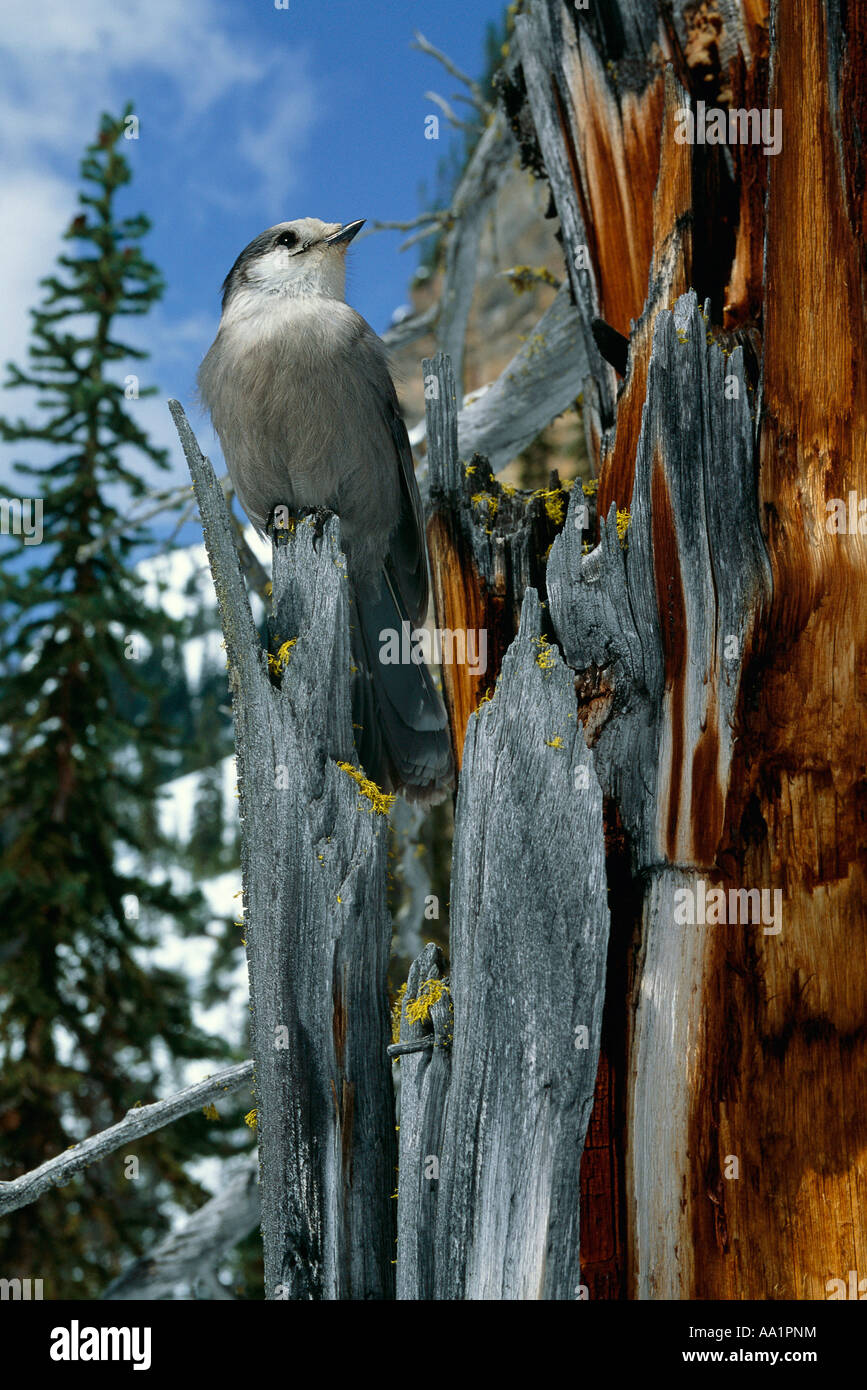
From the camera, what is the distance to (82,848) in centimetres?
859

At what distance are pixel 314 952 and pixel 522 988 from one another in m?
0.56

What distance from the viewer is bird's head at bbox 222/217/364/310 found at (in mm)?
4035

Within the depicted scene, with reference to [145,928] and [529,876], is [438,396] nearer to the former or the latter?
[529,876]

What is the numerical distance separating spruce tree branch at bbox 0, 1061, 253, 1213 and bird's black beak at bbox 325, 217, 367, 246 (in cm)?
290

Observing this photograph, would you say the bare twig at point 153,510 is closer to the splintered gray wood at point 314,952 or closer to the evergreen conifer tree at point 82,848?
the evergreen conifer tree at point 82,848

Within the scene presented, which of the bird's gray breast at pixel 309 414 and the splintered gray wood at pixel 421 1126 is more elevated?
the bird's gray breast at pixel 309 414

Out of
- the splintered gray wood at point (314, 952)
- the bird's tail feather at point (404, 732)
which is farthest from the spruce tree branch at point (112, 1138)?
the bird's tail feather at point (404, 732)

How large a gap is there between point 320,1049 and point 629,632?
1.27 metres

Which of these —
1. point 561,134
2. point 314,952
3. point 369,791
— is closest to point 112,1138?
point 314,952

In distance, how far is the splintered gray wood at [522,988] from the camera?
2320 mm

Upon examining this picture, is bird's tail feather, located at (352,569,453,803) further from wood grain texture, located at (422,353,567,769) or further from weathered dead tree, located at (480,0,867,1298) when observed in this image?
weathered dead tree, located at (480,0,867,1298)

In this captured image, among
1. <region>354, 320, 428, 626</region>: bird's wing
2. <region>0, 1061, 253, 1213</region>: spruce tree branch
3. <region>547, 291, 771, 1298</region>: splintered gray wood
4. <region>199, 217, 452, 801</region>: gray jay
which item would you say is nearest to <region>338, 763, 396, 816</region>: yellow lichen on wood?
<region>547, 291, 771, 1298</region>: splintered gray wood

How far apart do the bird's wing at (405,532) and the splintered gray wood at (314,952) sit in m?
1.33

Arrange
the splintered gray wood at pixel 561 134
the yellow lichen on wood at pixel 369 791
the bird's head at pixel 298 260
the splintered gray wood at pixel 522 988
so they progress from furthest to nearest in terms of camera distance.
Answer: the bird's head at pixel 298 260
the splintered gray wood at pixel 561 134
the yellow lichen on wood at pixel 369 791
the splintered gray wood at pixel 522 988
